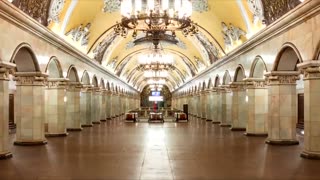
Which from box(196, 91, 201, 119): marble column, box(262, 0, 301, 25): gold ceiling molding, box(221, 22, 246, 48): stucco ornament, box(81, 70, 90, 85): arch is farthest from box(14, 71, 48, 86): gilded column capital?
box(196, 91, 201, 119): marble column

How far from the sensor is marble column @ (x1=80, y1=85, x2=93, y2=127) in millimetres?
25422

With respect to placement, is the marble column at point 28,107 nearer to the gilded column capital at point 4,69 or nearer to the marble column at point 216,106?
the gilded column capital at point 4,69

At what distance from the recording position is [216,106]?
29500mm

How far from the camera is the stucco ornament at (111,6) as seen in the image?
21.5m

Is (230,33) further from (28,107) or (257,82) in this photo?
(28,107)

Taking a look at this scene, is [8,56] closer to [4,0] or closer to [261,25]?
[4,0]

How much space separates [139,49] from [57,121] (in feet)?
64.7

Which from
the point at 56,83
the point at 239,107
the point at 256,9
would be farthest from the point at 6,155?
the point at 239,107

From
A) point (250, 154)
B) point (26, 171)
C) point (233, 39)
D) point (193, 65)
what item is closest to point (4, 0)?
point (26, 171)

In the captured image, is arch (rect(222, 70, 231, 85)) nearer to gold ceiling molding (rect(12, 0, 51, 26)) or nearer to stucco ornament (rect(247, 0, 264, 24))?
stucco ornament (rect(247, 0, 264, 24))

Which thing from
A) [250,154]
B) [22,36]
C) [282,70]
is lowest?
[250,154]

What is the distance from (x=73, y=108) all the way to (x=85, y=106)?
3360 millimetres

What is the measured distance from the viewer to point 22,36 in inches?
528

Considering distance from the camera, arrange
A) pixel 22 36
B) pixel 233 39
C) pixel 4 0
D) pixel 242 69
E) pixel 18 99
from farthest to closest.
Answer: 1. pixel 233 39
2. pixel 242 69
3. pixel 18 99
4. pixel 22 36
5. pixel 4 0
